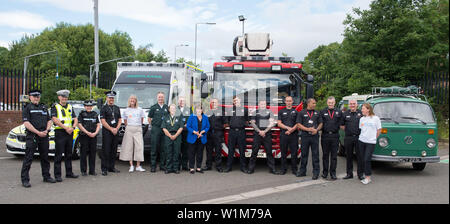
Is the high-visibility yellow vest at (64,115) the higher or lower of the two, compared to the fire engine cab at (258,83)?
lower

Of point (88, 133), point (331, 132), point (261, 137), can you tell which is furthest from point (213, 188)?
point (88, 133)

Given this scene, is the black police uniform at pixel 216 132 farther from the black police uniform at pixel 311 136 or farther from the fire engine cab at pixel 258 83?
the black police uniform at pixel 311 136

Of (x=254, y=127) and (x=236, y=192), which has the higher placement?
(x=254, y=127)

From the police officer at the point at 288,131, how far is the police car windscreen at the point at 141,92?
367 cm

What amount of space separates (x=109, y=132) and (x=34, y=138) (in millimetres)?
1764

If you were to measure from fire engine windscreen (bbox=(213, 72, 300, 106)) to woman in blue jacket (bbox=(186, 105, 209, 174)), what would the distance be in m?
0.83

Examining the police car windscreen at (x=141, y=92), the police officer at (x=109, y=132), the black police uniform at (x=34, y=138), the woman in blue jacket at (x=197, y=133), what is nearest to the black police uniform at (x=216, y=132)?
the woman in blue jacket at (x=197, y=133)

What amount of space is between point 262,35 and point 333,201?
6742 millimetres

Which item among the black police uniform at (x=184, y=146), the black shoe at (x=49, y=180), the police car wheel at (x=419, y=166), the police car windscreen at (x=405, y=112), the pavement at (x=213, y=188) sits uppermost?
the police car windscreen at (x=405, y=112)

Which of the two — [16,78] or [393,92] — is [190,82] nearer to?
[393,92]

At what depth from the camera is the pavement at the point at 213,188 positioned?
21.1 feet

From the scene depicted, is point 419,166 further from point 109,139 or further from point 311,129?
point 109,139

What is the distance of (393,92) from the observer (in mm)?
10820
